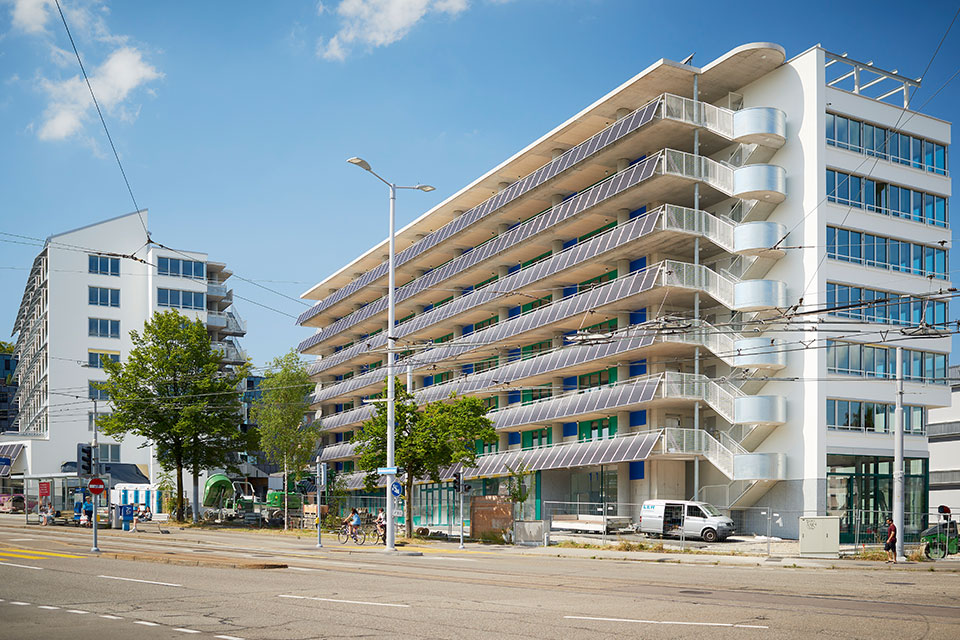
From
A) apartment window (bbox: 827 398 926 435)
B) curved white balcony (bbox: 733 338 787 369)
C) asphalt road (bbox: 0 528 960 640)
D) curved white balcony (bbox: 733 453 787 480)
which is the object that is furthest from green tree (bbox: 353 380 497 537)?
asphalt road (bbox: 0 528 960 640)

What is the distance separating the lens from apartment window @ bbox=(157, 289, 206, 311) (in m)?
95.8

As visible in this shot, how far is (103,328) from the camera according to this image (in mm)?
93250

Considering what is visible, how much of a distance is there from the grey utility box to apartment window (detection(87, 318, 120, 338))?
7309cm

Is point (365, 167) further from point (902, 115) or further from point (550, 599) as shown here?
point (902, 115)

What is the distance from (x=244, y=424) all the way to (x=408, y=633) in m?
61.3

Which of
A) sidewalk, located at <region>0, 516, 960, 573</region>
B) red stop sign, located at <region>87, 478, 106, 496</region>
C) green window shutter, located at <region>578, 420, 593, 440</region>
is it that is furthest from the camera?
green window shutter, located at <region>578, 420, 593, 440</region>

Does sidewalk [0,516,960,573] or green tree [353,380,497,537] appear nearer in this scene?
sidewalk [0,516,960,573]

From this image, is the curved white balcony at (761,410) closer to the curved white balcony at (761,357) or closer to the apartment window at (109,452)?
the curved white balcony at (761,357)

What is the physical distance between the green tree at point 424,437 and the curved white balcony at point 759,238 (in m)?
14.2

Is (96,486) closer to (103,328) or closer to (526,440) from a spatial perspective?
(526,440)

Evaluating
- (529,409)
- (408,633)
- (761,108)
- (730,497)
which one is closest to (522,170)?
(529,409)

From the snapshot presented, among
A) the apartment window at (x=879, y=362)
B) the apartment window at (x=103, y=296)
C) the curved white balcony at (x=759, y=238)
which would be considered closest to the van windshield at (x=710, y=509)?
the apartment window at (x=879, y=362)

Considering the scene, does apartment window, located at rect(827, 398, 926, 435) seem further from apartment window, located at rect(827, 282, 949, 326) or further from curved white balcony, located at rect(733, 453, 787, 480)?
apartment window, located at rect(827, 282, 949, 326)

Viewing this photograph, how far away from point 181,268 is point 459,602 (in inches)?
3398
